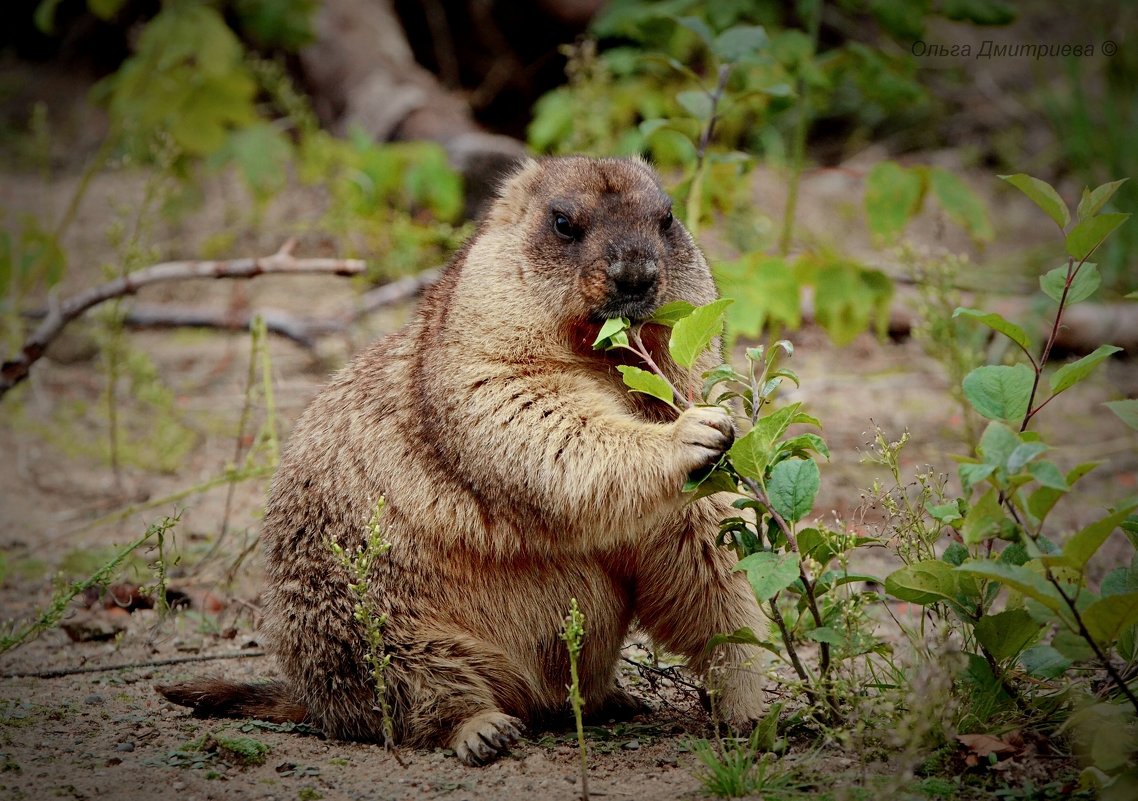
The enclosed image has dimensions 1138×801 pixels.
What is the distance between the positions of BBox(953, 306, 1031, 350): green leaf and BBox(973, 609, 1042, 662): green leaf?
0.80 metres

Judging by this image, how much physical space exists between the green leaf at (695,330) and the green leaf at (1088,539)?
3.81 feet

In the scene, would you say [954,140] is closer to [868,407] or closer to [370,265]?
[868,407]

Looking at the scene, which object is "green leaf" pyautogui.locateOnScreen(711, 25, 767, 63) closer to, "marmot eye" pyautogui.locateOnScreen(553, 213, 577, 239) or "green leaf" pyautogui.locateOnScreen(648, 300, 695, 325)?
"marmot eye" pyautogui.locateOnScreen(553, 213, 577, 239)

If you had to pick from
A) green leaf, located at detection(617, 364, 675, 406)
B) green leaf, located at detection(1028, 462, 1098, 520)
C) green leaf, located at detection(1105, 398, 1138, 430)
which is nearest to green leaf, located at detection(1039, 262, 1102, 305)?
→ green leaf, located at detection(1105, 398, 1138, 430)

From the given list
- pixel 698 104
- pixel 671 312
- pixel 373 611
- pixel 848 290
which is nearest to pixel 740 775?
pixel 373 611

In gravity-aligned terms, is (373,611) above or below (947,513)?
below

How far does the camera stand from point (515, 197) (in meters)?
4.55

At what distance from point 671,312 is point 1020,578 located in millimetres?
1480

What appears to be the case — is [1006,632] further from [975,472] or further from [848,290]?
[848,290]

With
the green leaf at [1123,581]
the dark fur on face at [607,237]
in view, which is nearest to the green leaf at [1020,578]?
the green leaf at [1123,581]

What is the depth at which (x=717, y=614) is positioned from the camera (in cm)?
403

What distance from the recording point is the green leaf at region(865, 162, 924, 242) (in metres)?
6.49

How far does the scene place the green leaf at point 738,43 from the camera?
539 cm

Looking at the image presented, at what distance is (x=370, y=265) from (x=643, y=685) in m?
4.57
